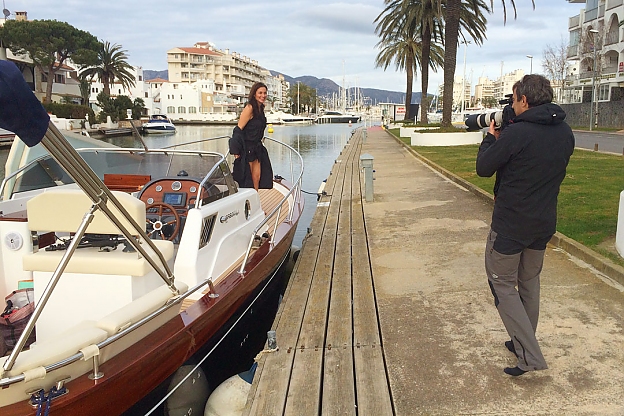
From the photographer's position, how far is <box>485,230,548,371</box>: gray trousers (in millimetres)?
3078

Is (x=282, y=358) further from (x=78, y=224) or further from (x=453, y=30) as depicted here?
(x=453, y=30)

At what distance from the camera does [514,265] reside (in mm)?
3066

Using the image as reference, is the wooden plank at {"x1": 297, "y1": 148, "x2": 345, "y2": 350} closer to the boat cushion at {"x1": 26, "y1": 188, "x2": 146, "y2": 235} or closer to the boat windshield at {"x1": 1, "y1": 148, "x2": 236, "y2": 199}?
the boat cushion at {"x1": 26, "y1": 188, "x2": 146, "y2": 235}

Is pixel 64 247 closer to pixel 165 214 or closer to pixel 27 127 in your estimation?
pixel 165 214

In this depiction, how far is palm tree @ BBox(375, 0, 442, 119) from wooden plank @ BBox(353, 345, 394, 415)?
83.5 ft

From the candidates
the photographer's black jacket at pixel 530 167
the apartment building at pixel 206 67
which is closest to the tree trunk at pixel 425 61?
the photographer's black jacket at pixel 530 167

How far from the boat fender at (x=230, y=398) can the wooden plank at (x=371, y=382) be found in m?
0.79

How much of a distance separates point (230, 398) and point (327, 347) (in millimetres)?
767

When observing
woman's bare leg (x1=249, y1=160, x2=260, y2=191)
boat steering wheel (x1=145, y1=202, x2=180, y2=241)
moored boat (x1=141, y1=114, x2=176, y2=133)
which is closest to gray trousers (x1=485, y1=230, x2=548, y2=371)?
boat steering wheel (x1=145, y1=202, x2=180, y2=241)

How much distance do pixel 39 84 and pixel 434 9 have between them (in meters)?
44.7

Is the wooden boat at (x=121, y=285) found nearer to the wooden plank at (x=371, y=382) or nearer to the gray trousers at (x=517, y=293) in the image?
the wooden plank at (x=371, y=382)

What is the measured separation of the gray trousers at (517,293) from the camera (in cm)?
308

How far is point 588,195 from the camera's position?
329 inches

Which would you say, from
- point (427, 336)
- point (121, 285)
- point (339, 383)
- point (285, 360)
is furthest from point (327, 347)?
point (121, 285)
